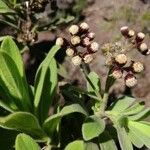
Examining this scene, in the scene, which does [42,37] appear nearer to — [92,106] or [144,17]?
[144,17]

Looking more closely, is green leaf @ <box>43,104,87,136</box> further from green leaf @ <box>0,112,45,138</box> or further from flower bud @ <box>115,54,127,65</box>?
flower bud @ <box>115,54,127,65</box>

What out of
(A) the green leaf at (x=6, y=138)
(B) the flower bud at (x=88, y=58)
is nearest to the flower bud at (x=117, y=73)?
(B) the flower bud at (x=88, y=58)

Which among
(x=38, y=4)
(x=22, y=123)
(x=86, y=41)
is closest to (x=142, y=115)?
(x=86, y=41)

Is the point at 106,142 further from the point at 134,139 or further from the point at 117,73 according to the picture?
the point at 117,73

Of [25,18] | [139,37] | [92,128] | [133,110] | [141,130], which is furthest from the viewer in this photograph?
[25,18]

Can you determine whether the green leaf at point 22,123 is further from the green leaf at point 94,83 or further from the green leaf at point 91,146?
the green leaf at point 94,83

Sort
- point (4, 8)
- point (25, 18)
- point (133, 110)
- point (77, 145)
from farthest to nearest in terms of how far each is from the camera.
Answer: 1. point (25, 18)
2. point (4, 8)
3. point (133, 110)
4. point (77, 145)

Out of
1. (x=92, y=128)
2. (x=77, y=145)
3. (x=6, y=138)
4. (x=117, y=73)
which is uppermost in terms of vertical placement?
(x=117, y=73)
